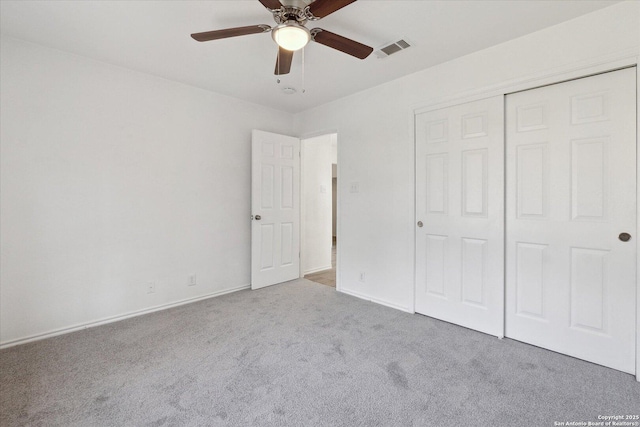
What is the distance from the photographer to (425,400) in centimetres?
167

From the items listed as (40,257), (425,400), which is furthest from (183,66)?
(425,400)

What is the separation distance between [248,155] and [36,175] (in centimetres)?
203

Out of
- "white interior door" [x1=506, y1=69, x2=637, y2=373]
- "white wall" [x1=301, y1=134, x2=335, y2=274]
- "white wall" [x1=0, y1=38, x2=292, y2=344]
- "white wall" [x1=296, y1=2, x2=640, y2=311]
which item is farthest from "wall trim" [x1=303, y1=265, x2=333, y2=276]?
"white interior door" [x1=506, y1=69, x2=637, y2=373]

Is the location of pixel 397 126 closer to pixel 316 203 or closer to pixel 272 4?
pixel 272 4

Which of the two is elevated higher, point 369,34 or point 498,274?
point 369,34

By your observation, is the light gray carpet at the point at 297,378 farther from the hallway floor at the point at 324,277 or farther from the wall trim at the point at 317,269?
the wall trim at the point at 317,269

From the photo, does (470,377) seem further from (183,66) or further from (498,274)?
(183,66)

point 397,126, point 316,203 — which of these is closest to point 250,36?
point 397,126

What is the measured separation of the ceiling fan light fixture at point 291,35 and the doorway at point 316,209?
2450 mm

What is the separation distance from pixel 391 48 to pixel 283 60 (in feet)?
3.16

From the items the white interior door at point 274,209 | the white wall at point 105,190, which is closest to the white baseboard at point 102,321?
the white wall at point 105,190

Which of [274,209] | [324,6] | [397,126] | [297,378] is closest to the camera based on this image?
[324,6]

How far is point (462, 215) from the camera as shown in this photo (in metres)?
2.63

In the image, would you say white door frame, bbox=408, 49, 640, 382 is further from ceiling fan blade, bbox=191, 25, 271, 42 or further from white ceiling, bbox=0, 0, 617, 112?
ceiling fan blade, bbox=191, 25, 271, 42
